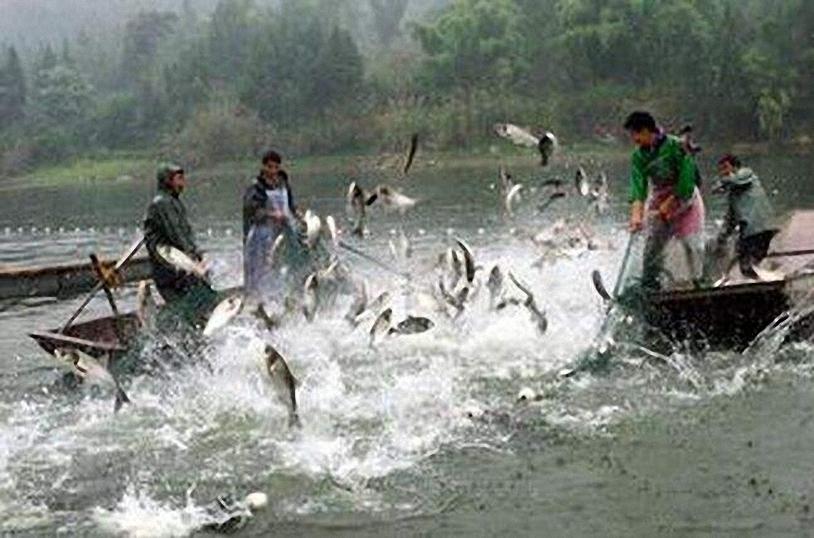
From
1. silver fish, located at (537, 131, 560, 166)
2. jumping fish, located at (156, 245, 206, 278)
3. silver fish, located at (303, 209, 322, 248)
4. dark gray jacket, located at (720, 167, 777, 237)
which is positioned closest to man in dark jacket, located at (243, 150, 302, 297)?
silver fish, located at (303, 209, 322, 248)

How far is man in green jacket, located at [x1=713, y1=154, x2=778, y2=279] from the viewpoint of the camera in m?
14.1

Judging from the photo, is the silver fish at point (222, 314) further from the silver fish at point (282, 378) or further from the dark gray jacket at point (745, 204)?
the dark gray jacket at point (745, 204)

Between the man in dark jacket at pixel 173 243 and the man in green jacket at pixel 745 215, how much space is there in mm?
6237

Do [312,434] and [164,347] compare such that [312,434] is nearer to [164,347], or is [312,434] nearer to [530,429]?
[530,429]

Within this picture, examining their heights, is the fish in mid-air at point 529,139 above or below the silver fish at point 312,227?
above

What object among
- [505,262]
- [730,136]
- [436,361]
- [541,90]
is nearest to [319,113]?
[541,90]

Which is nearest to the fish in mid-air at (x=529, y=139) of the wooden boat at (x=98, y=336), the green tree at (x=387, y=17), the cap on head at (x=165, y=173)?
the cap on head at (x=165, y=173)

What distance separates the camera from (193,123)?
92062 mm

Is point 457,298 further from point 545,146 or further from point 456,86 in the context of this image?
point 456,86

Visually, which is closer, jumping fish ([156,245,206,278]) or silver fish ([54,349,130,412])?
silver fish ([54,349,130,412])

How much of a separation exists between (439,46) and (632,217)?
77.0 metres

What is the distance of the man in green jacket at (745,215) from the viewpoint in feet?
46.1

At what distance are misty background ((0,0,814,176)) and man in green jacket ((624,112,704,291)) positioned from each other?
180 ft

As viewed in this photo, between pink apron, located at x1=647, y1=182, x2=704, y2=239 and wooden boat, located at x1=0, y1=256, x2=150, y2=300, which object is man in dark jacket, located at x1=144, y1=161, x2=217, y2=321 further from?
wooden boat, located at x1=0, y1=256, x2=150, y2=300
